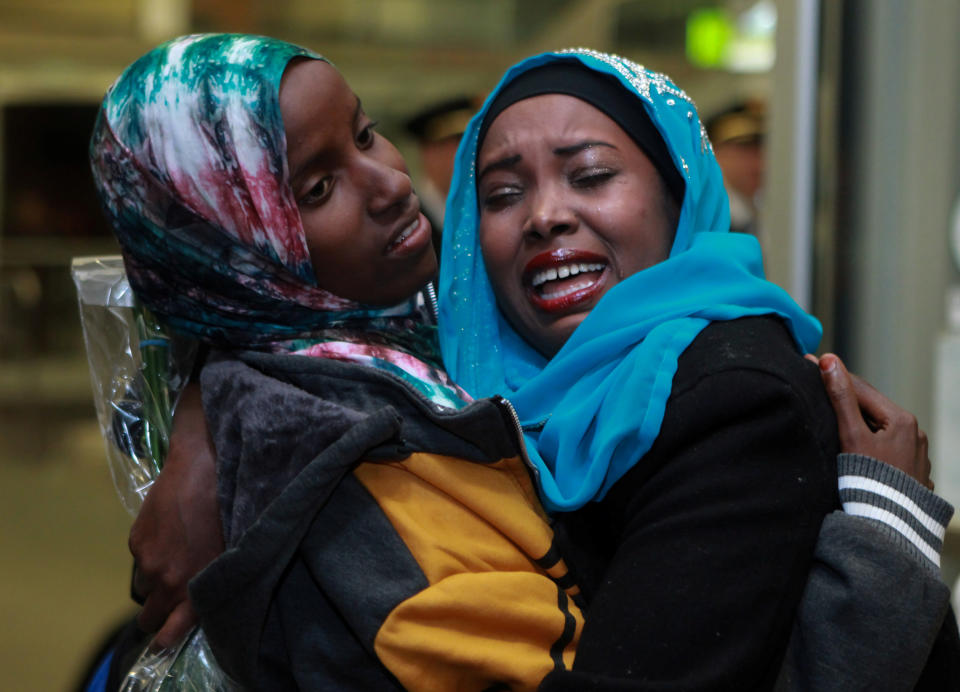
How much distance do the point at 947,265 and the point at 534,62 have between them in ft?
6.40

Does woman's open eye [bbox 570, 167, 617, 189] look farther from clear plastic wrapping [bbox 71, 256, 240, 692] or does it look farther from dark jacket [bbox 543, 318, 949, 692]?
clear plastic wrapping [bbox 71, 256, 240, 692]

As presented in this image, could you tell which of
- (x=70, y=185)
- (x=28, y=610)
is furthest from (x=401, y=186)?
(x=70, y=185)

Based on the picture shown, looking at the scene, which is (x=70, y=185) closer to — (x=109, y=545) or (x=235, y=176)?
(x=109, y=545)

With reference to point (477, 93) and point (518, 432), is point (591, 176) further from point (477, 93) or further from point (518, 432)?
point (477, 93)

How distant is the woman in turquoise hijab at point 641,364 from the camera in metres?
0.98

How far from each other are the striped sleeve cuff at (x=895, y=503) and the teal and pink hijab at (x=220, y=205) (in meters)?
0.48

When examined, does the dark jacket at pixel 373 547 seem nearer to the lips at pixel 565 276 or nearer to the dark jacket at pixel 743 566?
the dark jacket at pixel 743 566

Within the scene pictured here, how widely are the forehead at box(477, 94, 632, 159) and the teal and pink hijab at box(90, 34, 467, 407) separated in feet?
1.01

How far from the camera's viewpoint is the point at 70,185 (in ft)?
28.1

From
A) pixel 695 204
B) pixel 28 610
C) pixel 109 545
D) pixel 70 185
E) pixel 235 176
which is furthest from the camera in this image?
pixel 70 185

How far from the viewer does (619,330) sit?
116cm

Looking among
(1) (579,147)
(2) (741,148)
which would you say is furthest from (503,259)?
(2) (741,148)

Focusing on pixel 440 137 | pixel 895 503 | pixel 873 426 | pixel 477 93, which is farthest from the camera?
pixel 477 93

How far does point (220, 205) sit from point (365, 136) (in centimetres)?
22
